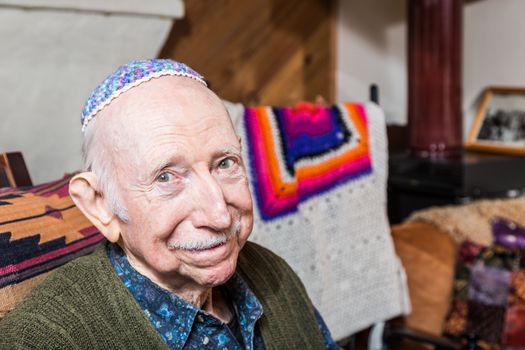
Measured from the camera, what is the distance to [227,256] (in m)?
0.80

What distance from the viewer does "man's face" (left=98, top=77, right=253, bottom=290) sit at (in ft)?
2.49

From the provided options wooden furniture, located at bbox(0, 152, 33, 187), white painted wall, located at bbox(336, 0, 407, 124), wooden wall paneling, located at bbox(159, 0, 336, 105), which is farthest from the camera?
white painted wall, located at bbox(336, 0, 407, 124)

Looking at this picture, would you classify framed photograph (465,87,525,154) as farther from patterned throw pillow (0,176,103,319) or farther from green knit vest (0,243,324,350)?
green knit vest (0,243,324,350)

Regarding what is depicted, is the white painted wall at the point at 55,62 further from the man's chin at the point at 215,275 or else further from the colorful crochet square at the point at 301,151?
the man's chin at the point at 215,275

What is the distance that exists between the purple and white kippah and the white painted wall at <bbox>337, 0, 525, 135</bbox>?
2.31 metres

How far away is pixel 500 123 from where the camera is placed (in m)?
2.90

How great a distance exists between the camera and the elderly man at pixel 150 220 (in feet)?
2.49

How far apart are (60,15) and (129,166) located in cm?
108

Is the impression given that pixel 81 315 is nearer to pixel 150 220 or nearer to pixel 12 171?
pixel 150 220

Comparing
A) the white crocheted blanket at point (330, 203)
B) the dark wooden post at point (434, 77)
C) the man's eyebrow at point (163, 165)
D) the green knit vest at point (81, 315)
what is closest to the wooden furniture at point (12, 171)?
the green knit vest at point (81, 315)

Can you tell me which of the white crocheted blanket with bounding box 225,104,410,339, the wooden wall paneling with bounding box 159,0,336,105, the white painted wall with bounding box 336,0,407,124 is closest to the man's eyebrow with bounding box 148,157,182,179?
the white crocheted blanket with bounding box 225,104,410,339

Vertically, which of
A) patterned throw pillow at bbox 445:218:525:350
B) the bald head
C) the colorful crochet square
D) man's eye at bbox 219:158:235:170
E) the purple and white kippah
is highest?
the purple and white kippah

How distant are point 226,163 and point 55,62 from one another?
1.11 metres

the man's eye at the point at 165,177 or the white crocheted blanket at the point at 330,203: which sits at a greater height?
the man's eye at the point at 165,177
